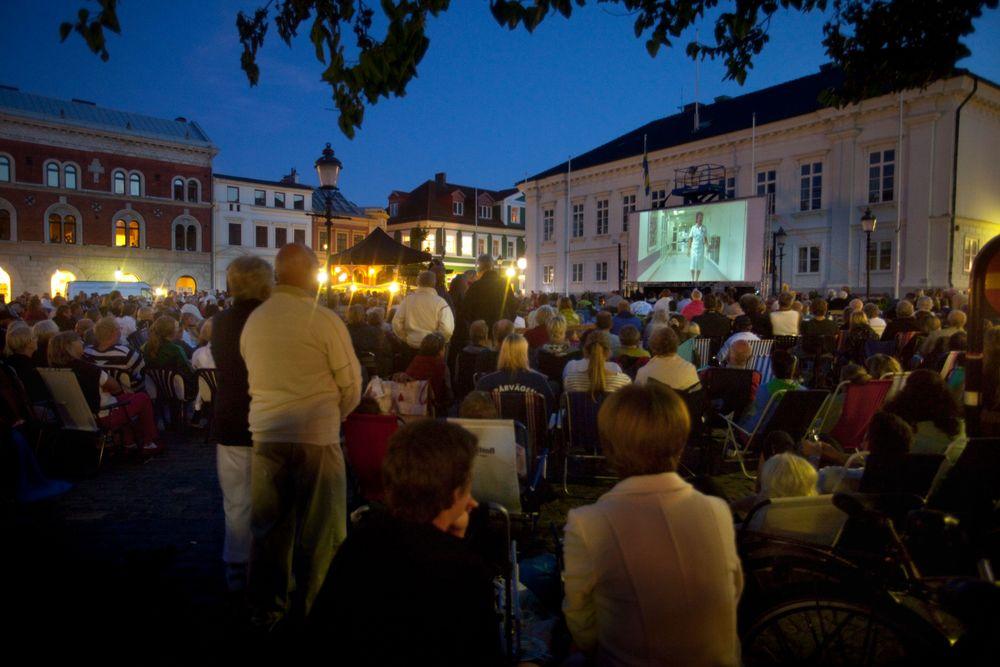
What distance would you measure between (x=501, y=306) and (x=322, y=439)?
5.54 metres

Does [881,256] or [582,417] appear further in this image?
[881,256]

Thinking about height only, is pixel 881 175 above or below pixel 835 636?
above

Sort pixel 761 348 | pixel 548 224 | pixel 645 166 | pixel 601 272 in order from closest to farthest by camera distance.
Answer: pixel 761 348, pixel 645 166, pixel 601 272, pixel 548 224

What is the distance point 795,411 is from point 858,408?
2.56 ft

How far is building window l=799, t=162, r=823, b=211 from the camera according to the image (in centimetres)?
3103

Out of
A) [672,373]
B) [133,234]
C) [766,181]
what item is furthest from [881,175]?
[133,234]

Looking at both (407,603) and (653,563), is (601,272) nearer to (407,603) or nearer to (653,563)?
(653,563)

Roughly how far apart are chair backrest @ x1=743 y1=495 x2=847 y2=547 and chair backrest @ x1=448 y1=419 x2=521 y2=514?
1311mm

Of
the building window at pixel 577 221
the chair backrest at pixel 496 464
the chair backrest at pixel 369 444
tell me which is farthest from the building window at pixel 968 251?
the chair backrest at pixel 369 444

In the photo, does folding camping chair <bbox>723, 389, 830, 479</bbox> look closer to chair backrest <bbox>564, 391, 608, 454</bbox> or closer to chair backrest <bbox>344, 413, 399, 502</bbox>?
chair backrest <bbox>564, 391, 608, 454</bbox>

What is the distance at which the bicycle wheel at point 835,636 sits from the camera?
7.12 ft

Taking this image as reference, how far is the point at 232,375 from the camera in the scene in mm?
3619

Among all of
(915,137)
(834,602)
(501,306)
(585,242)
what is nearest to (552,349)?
(501,306)

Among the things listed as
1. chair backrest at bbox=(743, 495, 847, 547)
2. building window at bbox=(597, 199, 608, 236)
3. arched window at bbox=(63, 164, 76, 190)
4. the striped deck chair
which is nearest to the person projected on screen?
building window at bbox=(597, 199, 608, 236)
